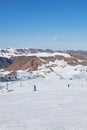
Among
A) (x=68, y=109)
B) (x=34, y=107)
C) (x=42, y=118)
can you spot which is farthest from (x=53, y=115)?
(x=34, y=107)

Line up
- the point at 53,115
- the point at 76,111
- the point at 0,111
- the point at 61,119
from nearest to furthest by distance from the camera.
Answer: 1. the point at 61,119
2. the point at 53,115
3. the point at 76,111
4. the point at 0,111

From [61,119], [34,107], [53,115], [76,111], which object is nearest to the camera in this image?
[61,119]

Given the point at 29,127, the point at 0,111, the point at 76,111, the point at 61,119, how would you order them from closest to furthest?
the point at 29,127
the point at 61,119
the point at 76,111
the point at 0,111

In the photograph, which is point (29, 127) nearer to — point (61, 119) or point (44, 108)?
point (61, 119)

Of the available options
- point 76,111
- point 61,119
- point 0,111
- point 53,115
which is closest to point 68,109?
point 76,111

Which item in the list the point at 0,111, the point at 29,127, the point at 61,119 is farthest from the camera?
the point at 0,111

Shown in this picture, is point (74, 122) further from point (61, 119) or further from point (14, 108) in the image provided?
point (14, 108)

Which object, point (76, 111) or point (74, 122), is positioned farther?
point (76, 111)

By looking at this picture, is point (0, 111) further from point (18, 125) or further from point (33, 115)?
point (18, 125)

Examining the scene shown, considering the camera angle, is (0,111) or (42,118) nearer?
(42,118)
